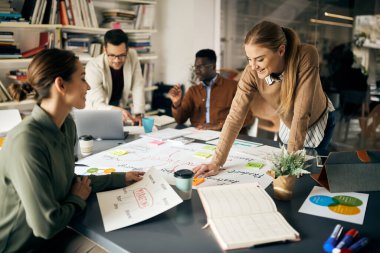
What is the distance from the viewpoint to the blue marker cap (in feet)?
3.01

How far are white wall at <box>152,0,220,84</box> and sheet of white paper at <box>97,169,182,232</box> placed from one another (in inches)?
123

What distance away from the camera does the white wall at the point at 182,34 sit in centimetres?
423

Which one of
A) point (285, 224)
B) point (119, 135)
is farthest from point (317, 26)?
point (285, 224)

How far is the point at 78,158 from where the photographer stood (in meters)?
1.73

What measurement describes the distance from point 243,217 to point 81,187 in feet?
1.91

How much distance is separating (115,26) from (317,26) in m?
2.13

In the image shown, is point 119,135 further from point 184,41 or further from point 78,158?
point 184,41

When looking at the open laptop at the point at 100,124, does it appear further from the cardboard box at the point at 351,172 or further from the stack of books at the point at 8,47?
the stack of books at the point at 8,47

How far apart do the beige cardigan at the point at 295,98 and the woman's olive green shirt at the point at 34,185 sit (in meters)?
0.67

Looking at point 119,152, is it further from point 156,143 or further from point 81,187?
point 81,187

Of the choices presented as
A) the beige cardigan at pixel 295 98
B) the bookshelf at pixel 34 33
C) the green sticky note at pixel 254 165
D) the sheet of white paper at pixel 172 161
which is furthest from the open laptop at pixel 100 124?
the bookshelf at pixel 34 33

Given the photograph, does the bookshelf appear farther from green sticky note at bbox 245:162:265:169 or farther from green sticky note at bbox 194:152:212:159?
green sticky note at bbox 245:162:265:169

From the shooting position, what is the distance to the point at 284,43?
160 centimetres

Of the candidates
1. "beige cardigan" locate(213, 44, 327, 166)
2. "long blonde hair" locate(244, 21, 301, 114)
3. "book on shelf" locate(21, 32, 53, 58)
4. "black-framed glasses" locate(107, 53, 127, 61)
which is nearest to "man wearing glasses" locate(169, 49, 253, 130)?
"black-framed glasses" locate(107, 53, 127, 61)
